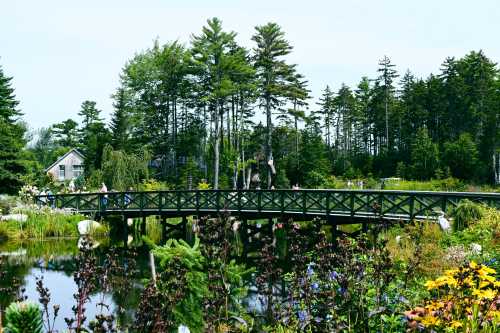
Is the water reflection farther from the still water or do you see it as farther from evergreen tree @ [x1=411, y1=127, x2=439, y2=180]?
evergreen tree @ [x1=411, y1=127, x2=439, y2=180]

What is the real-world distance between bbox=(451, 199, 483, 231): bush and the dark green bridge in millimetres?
988

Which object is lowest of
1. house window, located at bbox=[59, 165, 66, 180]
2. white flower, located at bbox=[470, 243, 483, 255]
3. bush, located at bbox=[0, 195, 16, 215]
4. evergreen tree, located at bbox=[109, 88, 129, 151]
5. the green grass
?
the green grass

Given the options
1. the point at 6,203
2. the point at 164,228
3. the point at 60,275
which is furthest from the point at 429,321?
the point at 6,203

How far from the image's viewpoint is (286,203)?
20531 mm

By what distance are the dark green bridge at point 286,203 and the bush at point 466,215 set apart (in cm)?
99

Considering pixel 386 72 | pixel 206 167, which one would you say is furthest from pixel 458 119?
pixel 206 167

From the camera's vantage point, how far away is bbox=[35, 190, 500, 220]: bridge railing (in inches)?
608

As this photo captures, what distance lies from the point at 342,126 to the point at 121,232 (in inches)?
1817

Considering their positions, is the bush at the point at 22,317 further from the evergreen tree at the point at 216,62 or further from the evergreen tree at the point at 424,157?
the evergreen tree at the point at 424,157

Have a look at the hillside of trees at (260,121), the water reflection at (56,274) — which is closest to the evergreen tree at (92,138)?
the hillside of trees at (260,121)

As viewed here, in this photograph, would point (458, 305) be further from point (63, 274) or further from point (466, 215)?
point (63, 274)

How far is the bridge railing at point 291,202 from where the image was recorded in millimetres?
15438

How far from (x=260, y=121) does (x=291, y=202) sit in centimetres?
2762

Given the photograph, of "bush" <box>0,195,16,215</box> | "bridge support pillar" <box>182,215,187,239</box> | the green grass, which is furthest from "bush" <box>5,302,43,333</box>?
"bush" <box>0,195,16,215</box>
